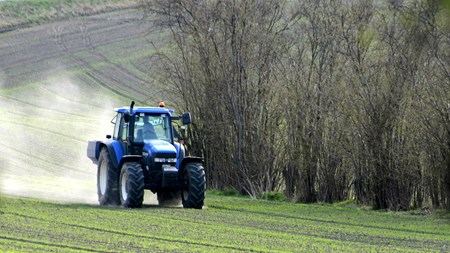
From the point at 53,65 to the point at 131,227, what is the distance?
3822cm

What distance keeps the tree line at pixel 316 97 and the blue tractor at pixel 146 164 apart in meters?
5.18

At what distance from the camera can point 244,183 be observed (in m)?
29.0

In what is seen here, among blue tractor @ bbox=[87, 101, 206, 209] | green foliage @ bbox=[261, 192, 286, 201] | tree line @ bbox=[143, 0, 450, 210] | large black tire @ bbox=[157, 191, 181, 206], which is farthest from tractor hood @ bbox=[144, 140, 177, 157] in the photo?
green foliage @ bbox=[261, 192, 286, 201]

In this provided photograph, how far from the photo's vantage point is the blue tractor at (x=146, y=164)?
2134 centimetres

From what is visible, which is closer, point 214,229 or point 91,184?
point 214,229

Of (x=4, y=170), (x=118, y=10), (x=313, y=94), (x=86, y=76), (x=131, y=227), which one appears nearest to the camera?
(x=131, y=227)

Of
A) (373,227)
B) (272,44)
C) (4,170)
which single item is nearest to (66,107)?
(4,170)

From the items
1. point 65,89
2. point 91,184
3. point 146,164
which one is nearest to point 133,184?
point 146,164

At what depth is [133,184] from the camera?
68.9 ft

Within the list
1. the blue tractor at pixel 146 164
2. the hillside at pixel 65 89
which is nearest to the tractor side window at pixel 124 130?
the blue tractor at pixel 146 164

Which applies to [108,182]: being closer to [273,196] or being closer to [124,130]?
[124,130]

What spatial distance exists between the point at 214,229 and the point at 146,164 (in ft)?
13.9

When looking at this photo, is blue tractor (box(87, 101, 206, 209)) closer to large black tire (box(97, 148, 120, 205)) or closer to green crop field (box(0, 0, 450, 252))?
large black tire (box(97, 148, 120, 205))

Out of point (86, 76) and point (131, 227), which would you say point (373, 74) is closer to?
point (131, 227)
